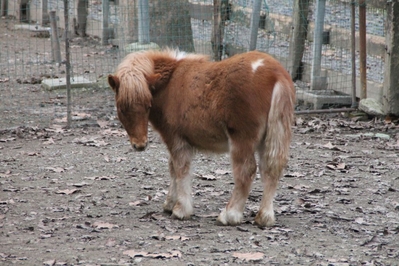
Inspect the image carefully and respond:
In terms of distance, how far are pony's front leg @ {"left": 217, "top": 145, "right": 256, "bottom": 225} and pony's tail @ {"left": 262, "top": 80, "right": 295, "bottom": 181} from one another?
174 mm

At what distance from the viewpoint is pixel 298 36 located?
41.4ft

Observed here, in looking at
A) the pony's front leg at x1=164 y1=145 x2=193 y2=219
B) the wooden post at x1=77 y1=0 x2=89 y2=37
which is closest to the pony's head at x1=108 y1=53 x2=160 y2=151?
the pony's front leg at x1=164 y1=145 x2=193 y2=219

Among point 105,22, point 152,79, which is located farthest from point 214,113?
point 105,22

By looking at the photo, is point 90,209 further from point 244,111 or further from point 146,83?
point 244,111

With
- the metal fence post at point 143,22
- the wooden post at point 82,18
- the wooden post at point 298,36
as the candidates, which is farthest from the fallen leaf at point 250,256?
the wooden post at point 82,18

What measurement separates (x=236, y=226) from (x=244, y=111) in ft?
3.52

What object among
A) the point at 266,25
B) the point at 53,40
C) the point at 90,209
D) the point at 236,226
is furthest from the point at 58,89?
the point at 236,226

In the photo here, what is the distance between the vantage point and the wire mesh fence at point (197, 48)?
11992mm

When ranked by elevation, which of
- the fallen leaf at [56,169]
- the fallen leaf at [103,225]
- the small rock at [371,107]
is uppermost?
the small rock at [371,107]

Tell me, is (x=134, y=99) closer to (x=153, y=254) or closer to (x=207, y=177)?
(x=153, y=254)

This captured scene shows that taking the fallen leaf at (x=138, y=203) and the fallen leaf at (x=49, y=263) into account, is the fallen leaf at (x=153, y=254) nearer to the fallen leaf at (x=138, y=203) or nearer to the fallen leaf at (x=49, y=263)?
the fallen leaf at (x=49, y=263)

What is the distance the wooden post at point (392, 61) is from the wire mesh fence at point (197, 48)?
2.07ft

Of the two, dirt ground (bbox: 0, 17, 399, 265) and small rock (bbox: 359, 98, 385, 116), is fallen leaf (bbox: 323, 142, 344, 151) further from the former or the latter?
small rock (bbox: 359, 98, 385, 116)

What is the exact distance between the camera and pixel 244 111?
6.32 metres
